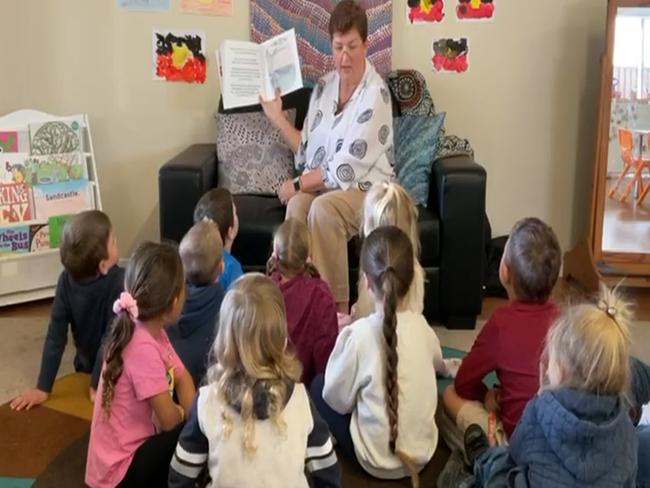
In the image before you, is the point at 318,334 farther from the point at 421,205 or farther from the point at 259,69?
the point at 259,69

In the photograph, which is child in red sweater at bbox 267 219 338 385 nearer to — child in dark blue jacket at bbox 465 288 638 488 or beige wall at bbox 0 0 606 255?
child in dark blue jacket at bbox 465 288 638 488

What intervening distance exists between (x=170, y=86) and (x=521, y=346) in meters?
2.50

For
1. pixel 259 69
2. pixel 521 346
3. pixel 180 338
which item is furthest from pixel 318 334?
pixel 259 69

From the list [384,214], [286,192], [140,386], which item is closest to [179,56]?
[286,192]

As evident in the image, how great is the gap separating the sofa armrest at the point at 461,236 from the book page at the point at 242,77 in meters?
0.93

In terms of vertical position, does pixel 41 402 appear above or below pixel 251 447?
below

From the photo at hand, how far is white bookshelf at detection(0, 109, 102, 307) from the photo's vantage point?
3492mm

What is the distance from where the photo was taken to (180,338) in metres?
2.43

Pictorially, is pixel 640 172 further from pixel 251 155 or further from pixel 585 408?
pixel 585 408

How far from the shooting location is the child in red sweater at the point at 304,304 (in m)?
2.38

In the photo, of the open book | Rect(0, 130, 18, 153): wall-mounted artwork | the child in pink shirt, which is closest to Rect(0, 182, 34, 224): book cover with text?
Rect(0, 130, 18, 153): wall-mounted artwork

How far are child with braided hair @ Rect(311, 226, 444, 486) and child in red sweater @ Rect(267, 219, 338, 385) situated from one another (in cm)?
31

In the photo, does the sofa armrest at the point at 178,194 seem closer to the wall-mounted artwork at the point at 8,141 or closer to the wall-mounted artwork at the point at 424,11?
the wall-mounted artwork at the point at 8,141

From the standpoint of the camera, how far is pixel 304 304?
2373 mm
